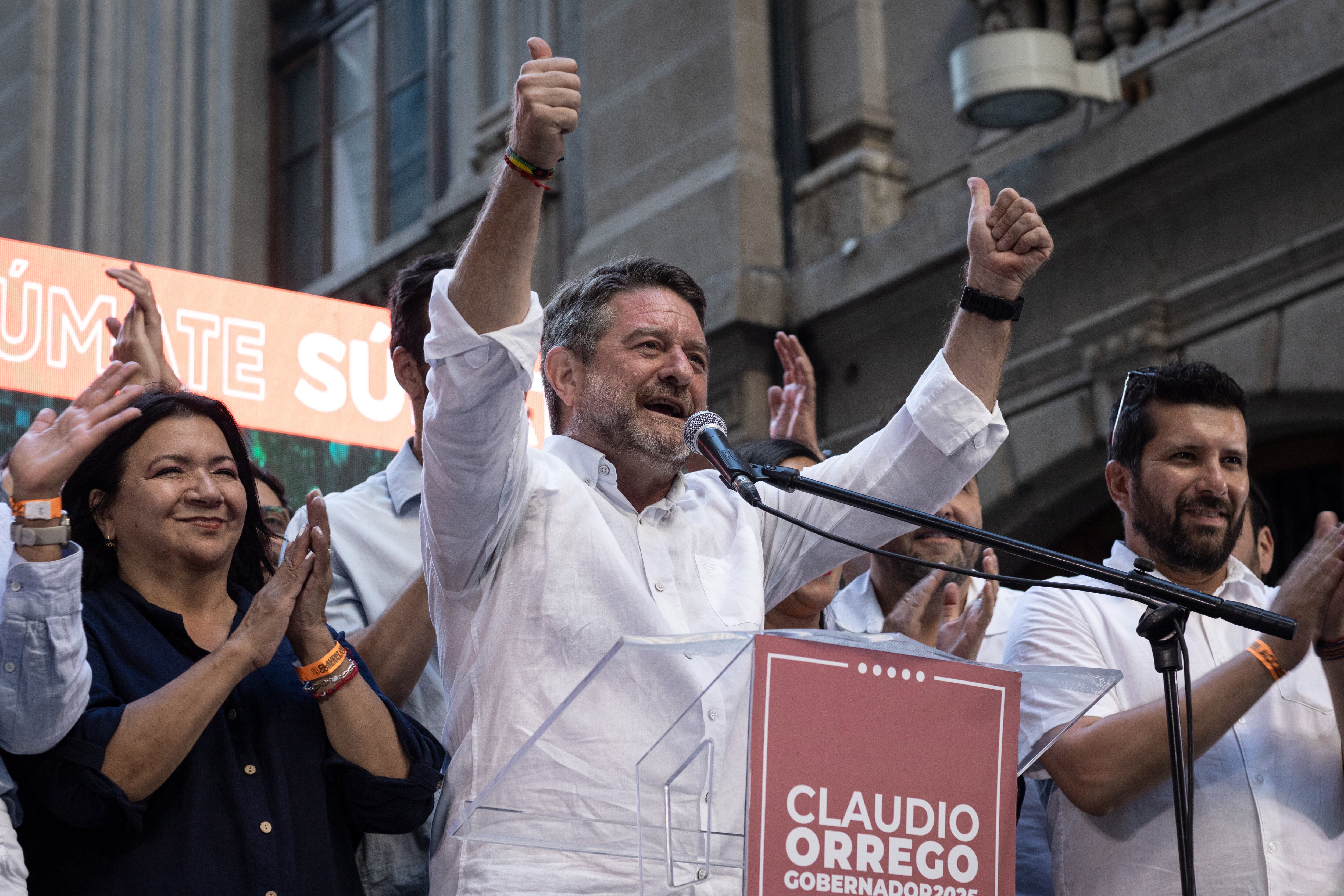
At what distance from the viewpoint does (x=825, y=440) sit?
751 cm

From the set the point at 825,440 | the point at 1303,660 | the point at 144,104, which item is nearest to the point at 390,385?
the point at 1303,660

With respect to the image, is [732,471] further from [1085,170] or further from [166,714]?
[1085,170]

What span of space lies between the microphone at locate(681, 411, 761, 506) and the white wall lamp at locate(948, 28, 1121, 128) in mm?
4243

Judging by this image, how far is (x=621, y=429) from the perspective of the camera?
2709mm

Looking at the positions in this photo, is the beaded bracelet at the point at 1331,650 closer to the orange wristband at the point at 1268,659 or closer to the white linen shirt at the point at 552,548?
the orange wristband at the point at 1268,659

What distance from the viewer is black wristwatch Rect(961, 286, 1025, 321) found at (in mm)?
2719

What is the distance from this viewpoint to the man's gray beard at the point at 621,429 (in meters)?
2.69

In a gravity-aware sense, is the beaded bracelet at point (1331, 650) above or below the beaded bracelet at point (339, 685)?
above

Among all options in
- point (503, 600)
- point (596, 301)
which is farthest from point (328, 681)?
point (596, 301)

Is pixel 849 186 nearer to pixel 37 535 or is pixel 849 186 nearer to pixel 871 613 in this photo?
pixel 871 613

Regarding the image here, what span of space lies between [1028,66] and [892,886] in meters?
4.82

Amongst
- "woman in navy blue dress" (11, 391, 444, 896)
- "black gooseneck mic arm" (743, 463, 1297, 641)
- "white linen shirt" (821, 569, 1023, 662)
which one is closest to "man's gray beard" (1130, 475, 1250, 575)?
"white linen shirt" (821, 569, 1023, 662)

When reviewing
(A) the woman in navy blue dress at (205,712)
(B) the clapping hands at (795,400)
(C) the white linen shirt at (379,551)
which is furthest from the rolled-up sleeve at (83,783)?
(B) the clapping hands at (795,400)

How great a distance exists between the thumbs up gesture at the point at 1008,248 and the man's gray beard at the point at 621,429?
0.54m
